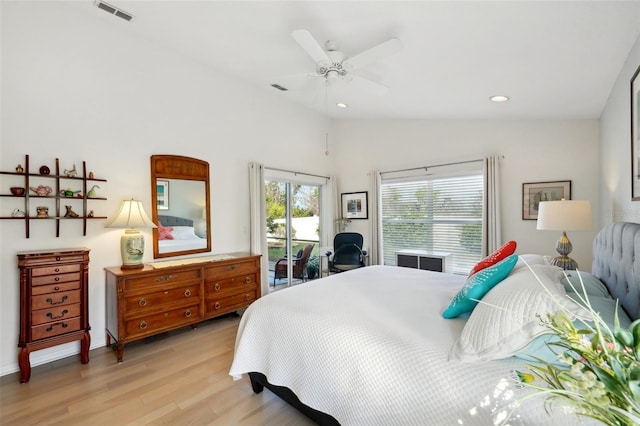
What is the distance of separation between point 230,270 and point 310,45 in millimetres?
2614

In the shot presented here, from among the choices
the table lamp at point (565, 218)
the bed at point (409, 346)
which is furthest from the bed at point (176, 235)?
the table lamp at point (565, 218)

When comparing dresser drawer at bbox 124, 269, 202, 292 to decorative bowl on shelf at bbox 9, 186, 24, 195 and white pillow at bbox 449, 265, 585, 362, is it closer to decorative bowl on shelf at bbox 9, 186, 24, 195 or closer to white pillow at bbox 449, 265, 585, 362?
decorative bowl on shelf at bbox 9, 186, 24, 195

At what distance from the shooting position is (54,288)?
2.52m

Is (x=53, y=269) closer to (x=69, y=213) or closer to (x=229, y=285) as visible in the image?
(x=69, y=213)

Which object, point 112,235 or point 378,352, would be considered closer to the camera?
point 378,352

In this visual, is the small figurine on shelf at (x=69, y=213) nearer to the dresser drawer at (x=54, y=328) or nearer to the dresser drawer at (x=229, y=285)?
the dresser drawer at (x=54, y=328)

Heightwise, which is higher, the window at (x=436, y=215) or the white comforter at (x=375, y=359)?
the window at (x=436, y=215)

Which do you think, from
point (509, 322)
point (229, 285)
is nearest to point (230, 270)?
point (229, 285)

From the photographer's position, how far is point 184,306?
3.21m

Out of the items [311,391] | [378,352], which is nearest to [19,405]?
[311,391]

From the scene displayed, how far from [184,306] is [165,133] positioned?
202 centimetres

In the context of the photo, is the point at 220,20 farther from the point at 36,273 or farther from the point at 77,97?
the point at 36,273

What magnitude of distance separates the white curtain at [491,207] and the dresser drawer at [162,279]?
12.1 feet

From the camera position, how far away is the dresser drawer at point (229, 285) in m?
3.45
